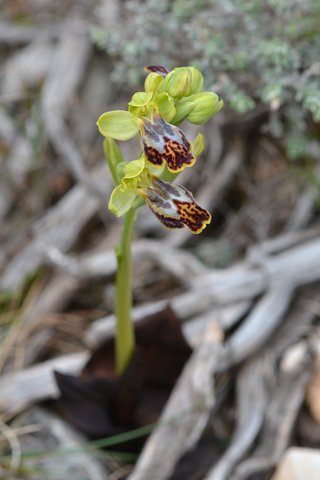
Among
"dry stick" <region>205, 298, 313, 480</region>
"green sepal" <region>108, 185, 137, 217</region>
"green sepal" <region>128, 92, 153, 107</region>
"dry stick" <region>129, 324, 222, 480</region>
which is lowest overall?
"dry stick" <region>205, 298, 313, 480</region>

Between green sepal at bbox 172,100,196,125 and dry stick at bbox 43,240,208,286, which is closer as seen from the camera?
green sepal at bbox 172,100,196,125

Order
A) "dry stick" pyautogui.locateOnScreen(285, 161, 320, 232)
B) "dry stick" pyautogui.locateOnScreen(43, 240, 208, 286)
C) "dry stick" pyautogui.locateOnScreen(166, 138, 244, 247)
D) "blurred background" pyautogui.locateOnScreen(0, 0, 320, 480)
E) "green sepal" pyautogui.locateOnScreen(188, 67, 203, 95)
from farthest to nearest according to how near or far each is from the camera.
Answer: "dry stick" pyautogui.locateOnScreen(166, 138, 244, 247) → "dry stick" pyautogui.locateOnScreen(285, 161, 320, 232) → "dry stick" pyautogui.locateOnScreen(43, 240, 208, 286) → "blurred background" pyautogui.locateOnScreen(0, 0, 320, 480) → "green sepal" pyautogui.locateOnScreen(188, 67, 203, 95)

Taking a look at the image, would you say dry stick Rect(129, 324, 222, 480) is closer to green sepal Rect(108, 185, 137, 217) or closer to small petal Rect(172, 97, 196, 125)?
green sepal Rect(108, 185, 137, 217)

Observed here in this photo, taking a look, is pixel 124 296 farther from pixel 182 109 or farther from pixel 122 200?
pixel 182 109

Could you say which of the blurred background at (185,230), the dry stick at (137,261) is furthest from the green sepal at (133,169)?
the dry stick at (137,261)

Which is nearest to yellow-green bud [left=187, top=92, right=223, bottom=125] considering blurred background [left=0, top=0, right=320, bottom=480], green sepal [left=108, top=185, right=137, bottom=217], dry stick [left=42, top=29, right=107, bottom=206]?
green sepal [left=108, top=185, right=137, bottom=217]

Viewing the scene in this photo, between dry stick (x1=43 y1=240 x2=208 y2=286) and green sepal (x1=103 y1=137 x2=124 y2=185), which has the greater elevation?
green sepal (x1=103 y1=137 x2=124 y2=185)

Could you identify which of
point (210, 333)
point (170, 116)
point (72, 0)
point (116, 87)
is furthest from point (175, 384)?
point (72, 0)

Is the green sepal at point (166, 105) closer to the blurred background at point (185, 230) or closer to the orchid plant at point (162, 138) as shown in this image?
A: the orchid plant at point (162, 138)
